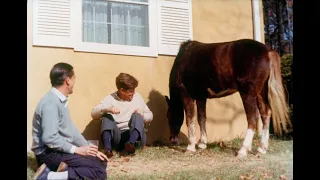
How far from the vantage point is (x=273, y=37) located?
4820 millimetres

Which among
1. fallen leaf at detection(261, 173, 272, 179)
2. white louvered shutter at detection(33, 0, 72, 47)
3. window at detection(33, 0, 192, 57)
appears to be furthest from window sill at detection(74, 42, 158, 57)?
fallen leaf at detection(261, 173, 272, 179)

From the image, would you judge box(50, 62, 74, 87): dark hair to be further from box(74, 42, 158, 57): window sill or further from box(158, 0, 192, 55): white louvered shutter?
box(158, 0, 192, 55): white louvered shutter

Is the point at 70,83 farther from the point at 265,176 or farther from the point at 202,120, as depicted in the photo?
the point at 265,176

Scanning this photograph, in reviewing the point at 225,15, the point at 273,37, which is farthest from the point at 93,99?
the point at 273,37

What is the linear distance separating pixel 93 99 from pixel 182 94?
0.82 m

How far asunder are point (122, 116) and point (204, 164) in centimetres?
78

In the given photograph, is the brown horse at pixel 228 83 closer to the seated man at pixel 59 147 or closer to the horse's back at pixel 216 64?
the horse's back at pixel 216 64

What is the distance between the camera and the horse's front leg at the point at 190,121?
3629mm

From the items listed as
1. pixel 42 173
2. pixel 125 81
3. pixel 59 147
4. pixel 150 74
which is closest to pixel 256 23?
pixel 150 74

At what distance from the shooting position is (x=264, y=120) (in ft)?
11.8

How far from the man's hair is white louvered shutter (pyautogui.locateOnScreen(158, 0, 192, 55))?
41 centimetres

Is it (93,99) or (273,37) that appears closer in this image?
(93,99)

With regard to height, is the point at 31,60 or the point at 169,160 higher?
the point at 31,60
